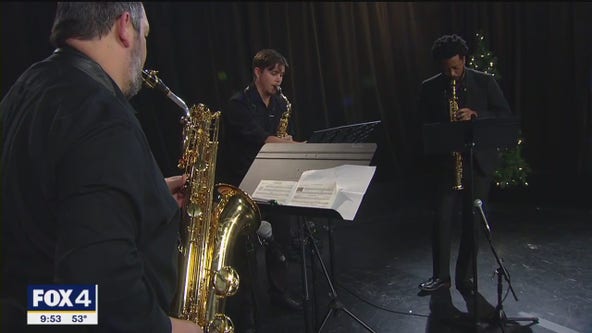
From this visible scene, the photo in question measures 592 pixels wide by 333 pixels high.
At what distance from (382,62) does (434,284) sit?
3.81 m

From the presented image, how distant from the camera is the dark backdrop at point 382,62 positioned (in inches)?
207

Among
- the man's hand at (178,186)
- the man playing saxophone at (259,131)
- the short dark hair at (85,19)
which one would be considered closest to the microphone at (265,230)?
the man playing saxophone at (259,131)

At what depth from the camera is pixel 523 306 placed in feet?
11.0

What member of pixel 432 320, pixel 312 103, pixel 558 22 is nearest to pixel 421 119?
pixel 432 320

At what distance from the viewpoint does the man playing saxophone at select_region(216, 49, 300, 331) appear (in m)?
3.39

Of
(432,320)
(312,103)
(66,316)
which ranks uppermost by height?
(312,103)

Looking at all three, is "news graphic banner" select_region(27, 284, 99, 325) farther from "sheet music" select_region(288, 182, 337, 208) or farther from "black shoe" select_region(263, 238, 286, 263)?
"black shoe" select_region(263, 238, 286, 263)

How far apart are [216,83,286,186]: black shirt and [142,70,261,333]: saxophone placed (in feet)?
1.87

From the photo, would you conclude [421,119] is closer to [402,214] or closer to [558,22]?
[402,214]

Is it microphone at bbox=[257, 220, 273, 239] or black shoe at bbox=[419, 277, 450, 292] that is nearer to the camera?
microphone at bbox=[257, 220, 273, 239]

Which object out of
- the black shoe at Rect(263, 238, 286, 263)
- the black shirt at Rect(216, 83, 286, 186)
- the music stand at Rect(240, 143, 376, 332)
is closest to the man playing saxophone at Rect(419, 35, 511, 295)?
the black shoe at Rect(263, 238, 286, 263)

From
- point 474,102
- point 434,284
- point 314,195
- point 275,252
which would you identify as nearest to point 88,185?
point 314,195

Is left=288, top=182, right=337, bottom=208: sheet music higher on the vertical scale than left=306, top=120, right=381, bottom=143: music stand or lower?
lower

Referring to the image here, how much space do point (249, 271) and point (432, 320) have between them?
1297 mm
